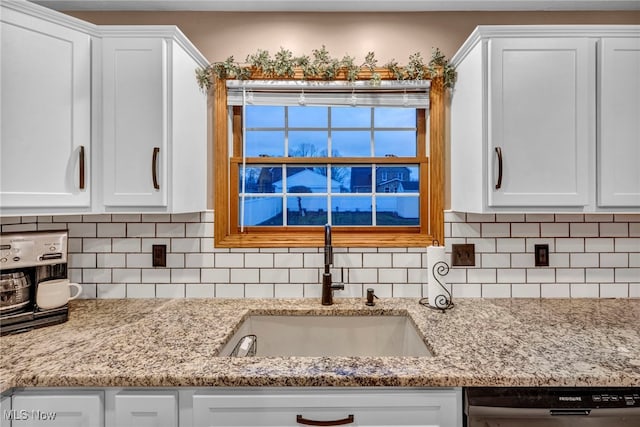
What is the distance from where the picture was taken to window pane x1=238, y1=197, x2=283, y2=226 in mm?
1957

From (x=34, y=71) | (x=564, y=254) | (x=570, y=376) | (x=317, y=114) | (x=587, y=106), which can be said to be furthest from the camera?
(x=317, y=114)

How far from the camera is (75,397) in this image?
1.05 m

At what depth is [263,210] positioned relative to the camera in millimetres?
1975

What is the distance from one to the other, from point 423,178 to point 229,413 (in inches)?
57.9

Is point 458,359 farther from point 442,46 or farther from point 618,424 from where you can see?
point 442,46

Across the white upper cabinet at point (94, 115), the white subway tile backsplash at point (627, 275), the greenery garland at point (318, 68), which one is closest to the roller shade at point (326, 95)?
the greenery garland at point (318, 68)

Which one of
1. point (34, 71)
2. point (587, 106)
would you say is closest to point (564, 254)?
point (587, 106)

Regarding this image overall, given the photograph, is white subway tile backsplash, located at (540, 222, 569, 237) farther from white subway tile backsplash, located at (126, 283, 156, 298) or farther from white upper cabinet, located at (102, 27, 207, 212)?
white subway tile backsplash, located at (126, 283, 156, 298)

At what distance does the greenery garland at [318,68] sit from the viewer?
5.77 ft

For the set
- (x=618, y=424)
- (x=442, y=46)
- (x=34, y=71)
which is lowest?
(x=618, y=424)

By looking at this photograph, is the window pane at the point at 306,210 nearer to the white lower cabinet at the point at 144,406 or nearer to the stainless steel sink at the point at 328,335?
the stainless steel sink at the point at 328,335

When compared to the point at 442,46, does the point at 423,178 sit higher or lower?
lower

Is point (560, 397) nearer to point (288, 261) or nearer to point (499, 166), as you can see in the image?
point (499, 166)

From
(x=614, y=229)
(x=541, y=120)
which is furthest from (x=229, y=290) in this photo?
(x=614, y=229)
